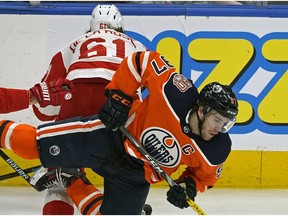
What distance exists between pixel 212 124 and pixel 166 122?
18 centimetres

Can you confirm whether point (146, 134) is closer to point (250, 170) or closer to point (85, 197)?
point (85, 197)

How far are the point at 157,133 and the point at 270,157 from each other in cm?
158

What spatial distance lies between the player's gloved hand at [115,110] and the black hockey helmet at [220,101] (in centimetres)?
29

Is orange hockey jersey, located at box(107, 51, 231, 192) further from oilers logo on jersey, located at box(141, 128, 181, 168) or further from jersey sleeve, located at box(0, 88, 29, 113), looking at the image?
jersey sleeve, located at box(0, 88, 29, 113)

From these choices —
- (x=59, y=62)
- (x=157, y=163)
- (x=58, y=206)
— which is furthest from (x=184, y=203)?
(x=59, y=62)

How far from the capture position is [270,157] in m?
4.60

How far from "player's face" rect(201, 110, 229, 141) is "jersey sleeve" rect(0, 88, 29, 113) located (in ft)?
2.68

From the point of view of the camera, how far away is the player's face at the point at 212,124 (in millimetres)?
3072

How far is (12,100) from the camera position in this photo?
3443 mm

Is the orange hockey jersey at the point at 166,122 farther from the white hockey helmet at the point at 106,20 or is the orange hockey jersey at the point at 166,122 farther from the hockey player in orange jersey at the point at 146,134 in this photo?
→ the white hockey helmet at the point at 106,20

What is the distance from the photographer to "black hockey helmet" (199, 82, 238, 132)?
306 cm

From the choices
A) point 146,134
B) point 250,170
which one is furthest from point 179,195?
point 250,170

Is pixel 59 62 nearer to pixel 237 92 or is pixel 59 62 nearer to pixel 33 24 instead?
pixel 33 24

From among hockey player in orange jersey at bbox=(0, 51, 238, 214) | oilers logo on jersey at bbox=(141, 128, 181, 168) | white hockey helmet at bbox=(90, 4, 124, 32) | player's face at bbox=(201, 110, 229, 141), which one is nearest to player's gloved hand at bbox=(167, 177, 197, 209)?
hockey player in orange jersey at bbox=(0, 51, 238, 214)
